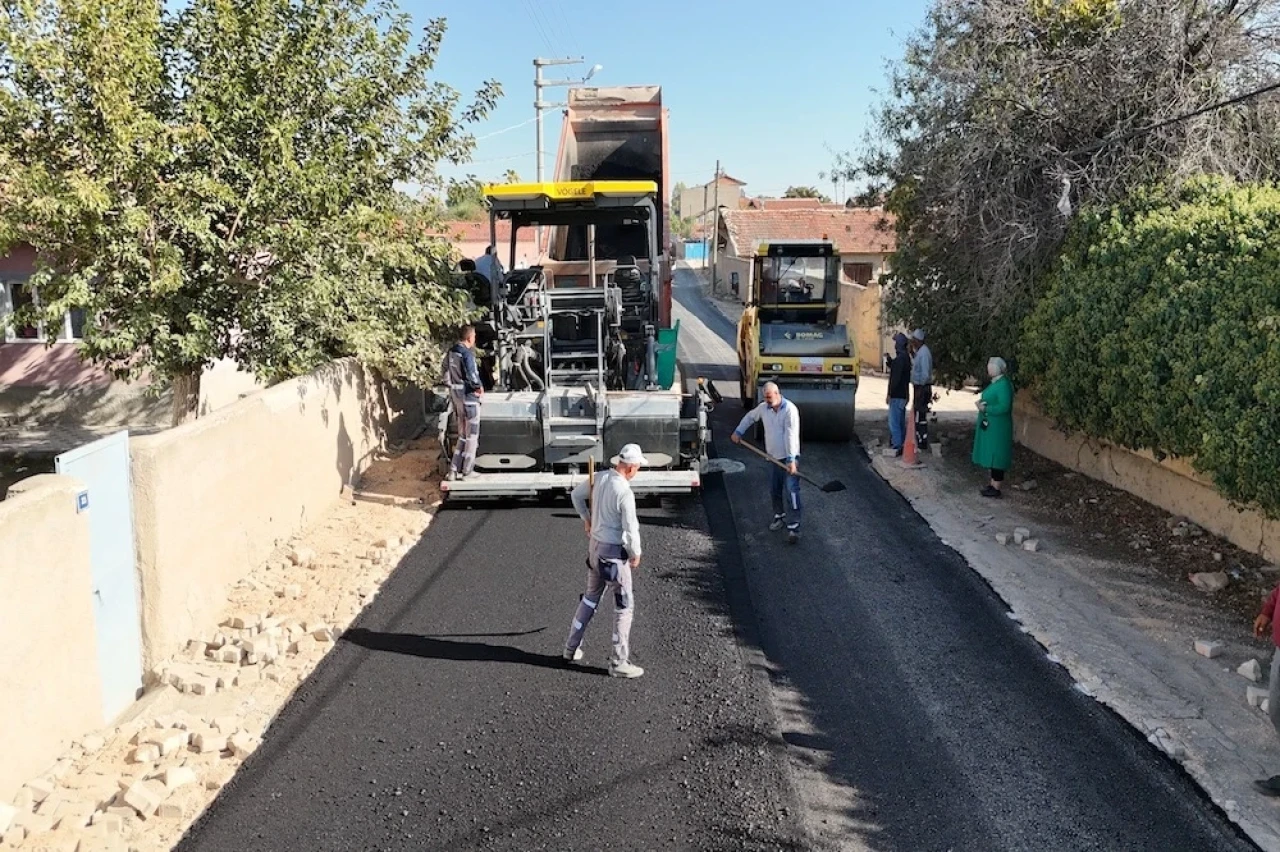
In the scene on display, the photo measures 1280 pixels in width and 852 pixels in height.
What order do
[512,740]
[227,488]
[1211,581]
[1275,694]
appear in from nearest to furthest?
1. [1275,694]
2. [512,740]
3. [227,488]
4. [1211,581]

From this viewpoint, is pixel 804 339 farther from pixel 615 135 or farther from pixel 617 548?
pixel 617 548

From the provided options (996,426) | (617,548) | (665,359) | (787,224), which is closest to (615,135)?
(665,359)

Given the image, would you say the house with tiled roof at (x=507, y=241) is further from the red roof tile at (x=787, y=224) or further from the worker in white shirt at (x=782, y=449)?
the red roof tile at (x=787, y=224)

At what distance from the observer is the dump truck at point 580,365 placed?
9.91 metres

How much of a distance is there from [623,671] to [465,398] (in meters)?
4.43

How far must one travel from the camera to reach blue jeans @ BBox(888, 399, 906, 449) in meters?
13.1

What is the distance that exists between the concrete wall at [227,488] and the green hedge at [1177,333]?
24.9 ft

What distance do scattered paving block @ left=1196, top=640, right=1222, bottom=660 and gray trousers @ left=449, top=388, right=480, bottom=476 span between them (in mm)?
6507

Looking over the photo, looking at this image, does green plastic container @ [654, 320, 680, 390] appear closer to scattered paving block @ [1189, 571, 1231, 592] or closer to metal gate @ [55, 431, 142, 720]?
scattered paving block @ [1189, 571, 1231, 592]

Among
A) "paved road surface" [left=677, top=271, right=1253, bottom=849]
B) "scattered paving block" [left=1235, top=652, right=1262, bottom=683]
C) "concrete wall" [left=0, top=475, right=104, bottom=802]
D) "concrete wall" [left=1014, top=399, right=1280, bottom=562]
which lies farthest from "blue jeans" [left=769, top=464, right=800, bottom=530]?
"concrete wall" [left=0, top=475, right=104, bottom=802]

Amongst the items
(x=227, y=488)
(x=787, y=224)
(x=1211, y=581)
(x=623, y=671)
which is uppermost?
(x=787, y=224)

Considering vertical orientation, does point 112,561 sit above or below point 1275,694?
above

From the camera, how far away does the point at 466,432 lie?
9906 millimetres

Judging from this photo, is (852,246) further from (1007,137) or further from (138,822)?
(138,822)
